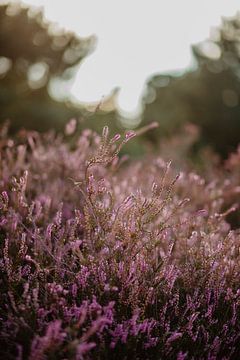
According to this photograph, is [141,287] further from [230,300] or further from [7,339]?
[7,339]

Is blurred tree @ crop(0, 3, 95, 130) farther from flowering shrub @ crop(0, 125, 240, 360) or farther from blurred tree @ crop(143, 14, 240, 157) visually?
flowering shrub @ crop(0, 125, 240, 360)

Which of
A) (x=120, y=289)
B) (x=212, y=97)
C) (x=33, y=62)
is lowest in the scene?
(x=120, y=289)

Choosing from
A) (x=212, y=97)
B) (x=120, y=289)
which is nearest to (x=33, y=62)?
(x=212, y=97)

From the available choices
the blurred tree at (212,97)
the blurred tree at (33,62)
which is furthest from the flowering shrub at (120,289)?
the blurred tree at (212,97)

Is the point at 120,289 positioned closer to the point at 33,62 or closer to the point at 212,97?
the point at 33,62

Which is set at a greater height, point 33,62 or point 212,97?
point 212,97

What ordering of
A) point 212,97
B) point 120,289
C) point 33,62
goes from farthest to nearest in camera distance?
point 212,97, point 33,62, point 120,289

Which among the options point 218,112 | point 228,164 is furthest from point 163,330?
point 218,112

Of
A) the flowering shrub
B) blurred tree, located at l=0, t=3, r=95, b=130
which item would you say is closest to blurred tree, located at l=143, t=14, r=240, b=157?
blurred tree, located at l=0, t=3, r=95, b=130
